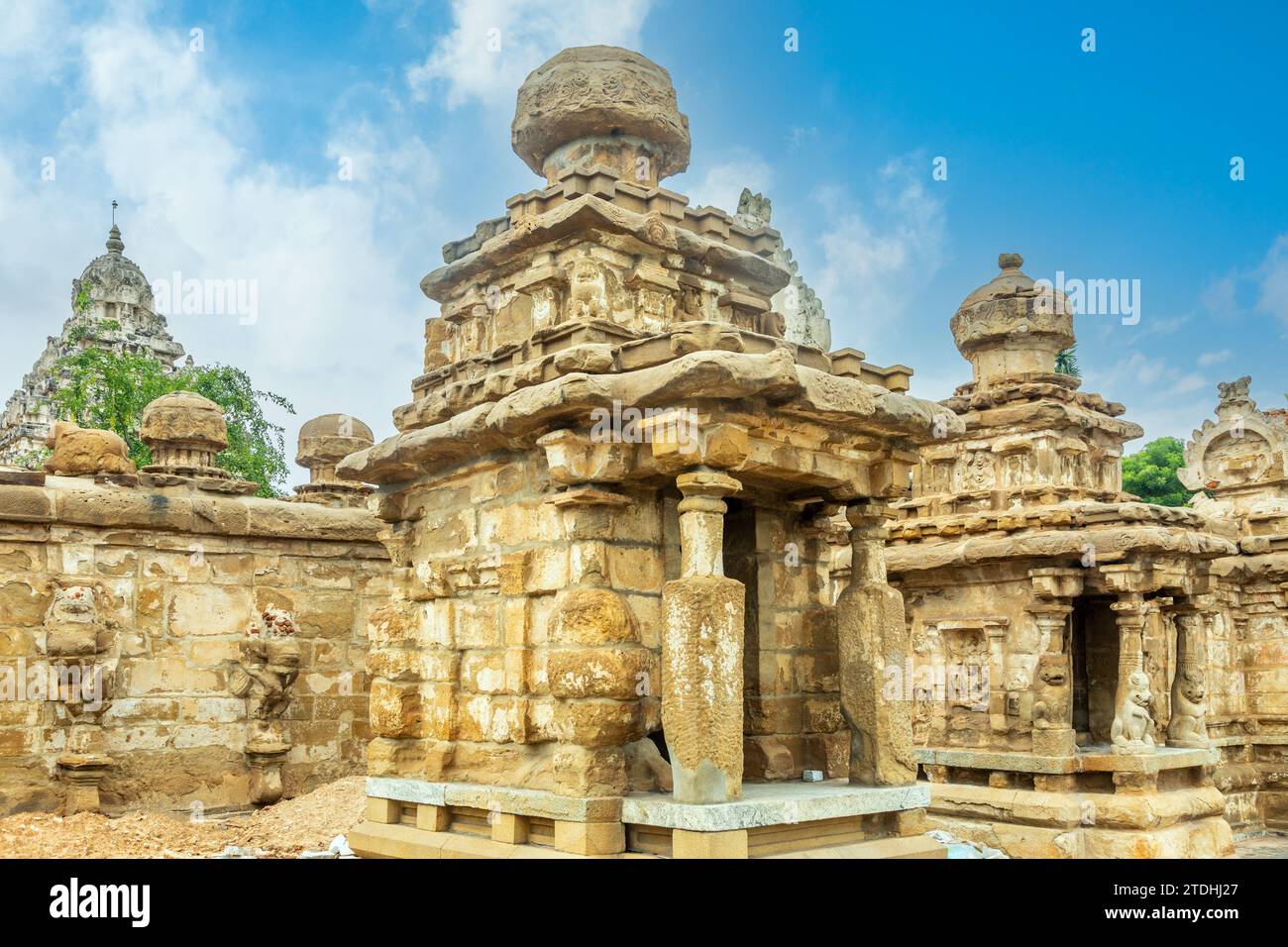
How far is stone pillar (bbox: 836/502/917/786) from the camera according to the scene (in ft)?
20.0

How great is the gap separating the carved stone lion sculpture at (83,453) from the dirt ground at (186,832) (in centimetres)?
250

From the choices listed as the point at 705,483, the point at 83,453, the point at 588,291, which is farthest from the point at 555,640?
the point at 83,453

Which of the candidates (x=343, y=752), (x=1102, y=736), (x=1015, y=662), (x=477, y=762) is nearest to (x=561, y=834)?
(x=477, y=762)

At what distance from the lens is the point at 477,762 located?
6227 mm

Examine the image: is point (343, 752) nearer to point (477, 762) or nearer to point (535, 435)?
point (477, 762)

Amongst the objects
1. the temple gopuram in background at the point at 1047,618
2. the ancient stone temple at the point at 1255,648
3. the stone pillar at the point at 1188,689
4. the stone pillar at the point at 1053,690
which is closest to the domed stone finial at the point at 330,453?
the temple gopuram in background at the point at 1047,618

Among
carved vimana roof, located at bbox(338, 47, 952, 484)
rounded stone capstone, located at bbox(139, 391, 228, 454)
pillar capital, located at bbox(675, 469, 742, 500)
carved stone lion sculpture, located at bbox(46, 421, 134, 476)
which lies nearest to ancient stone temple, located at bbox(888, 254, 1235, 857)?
carved vimana roof, located at bbox(338, 47, 952, 484)

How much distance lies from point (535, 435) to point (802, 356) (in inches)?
55.7

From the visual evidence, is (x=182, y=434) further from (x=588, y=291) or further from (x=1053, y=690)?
(x=1053, y=690)

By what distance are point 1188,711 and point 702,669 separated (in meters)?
8.09

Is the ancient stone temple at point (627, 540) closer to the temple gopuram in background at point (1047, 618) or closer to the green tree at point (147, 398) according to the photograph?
the temple gopuram in background at point (1047, 618)

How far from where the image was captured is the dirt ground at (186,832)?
7.52 m

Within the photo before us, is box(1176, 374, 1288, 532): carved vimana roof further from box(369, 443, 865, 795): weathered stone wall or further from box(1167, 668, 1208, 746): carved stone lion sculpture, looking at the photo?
box(369, 443, 865, 795): weathered stone wall

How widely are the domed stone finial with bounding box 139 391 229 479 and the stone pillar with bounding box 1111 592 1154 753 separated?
314 inches
